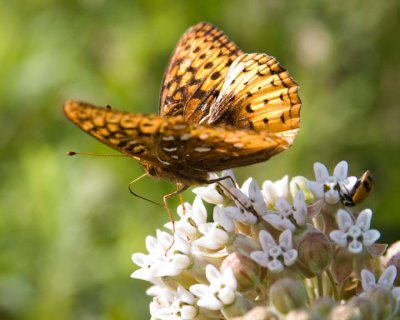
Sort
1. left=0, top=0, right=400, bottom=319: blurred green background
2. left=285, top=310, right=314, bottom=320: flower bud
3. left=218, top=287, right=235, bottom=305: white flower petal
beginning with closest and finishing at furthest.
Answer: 1. left=285, top=310, right=314, bottom=320: flower bud
2. left=218, top=287, right=235, bottom=305: white flower petal
3. left=0, top=0, right=400, bottom=319: blurred green background

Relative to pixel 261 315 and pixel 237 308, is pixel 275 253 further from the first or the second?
pixel 261 315

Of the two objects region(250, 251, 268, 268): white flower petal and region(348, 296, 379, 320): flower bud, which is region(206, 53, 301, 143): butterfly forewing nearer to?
region(250, 251, 268, 268): white flower petal

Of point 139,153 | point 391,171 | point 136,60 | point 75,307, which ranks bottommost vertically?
point 75,307

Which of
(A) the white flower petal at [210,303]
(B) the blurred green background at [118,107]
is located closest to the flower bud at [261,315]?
(A) the white flower petal at [210,303]

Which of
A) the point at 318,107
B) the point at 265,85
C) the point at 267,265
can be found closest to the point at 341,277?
the point at 267,265

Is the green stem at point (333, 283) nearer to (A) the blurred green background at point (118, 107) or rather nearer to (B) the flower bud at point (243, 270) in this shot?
(B) the flower bud at point (243, 270)

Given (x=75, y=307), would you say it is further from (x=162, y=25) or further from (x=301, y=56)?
(x=301, y=56)

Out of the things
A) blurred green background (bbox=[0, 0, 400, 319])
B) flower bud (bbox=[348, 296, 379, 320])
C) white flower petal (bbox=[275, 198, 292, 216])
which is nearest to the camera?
flower bud (bbox=[348, 296, 379, 320])

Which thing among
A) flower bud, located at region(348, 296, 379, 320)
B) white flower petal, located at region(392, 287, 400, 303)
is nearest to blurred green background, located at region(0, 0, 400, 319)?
white flower petal, located at region(392, 287, 400, 303)
